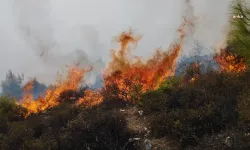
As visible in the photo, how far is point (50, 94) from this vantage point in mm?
23188

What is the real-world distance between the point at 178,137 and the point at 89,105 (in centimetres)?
865

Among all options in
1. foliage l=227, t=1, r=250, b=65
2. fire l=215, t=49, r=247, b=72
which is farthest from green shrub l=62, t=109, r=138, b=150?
fire l=215, t=49, r=247, b=72

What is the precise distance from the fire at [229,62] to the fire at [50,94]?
835cm

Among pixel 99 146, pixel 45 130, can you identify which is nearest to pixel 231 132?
pixel 99 146

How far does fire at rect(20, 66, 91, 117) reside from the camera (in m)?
21.0

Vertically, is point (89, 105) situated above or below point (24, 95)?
below

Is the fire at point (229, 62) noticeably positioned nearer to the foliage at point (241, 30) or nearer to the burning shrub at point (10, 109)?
the foliage at point (241, 30)

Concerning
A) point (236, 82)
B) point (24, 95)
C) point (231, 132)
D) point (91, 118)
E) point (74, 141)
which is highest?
point (24, 95)

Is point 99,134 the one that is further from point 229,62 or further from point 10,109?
point 229,62

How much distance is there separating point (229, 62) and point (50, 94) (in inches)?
382

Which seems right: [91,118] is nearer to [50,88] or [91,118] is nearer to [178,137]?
[178,137]

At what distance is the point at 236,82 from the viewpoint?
14453mm

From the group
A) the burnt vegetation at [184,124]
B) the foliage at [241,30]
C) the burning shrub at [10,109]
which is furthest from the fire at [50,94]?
the foliage at [241,30]

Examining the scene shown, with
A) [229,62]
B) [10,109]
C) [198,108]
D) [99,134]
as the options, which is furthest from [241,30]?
[10,109]
